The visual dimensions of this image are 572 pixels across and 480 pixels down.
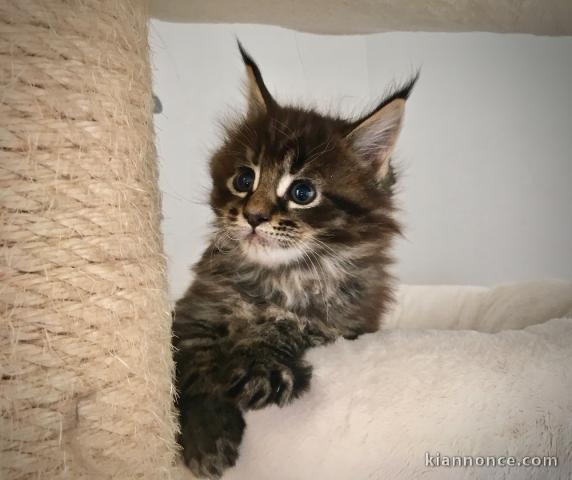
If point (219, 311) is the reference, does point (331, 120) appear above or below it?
above

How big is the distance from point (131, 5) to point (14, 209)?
18.9 inches

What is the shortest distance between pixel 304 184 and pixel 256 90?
0.35 metres

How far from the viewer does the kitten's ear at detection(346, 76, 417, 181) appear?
129cm

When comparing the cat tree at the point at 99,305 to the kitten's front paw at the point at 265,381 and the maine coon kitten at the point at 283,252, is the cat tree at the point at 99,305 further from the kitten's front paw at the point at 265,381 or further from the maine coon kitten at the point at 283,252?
the maine coon kitten at the point at 283,252

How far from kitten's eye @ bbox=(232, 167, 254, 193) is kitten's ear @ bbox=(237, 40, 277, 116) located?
0.67 feet

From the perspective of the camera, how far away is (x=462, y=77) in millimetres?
1652

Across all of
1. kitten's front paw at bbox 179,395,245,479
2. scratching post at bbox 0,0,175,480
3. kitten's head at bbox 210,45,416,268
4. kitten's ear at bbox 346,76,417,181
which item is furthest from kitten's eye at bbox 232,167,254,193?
kitten's front paw at bbox 179,395,245,479

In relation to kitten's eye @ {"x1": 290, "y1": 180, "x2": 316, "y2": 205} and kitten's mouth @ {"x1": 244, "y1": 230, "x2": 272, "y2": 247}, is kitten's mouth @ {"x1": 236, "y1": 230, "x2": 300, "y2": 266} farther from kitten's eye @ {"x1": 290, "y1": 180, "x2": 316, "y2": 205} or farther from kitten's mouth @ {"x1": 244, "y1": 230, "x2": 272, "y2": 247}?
kitten's eye @ {"x1": 290, "y1": 180, "x2": 316, "y2": 205}

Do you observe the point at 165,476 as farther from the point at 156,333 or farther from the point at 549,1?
the point at 549,1

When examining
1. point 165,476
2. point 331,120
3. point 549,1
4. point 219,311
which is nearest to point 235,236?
point 219,311

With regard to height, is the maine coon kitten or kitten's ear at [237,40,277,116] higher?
kitten's ear at [237,40,277,116]

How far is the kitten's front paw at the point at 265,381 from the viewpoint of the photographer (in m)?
1.11

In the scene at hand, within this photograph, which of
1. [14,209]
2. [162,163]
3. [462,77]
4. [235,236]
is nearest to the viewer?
[14,209]

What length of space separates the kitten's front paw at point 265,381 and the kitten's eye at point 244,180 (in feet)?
1.55
